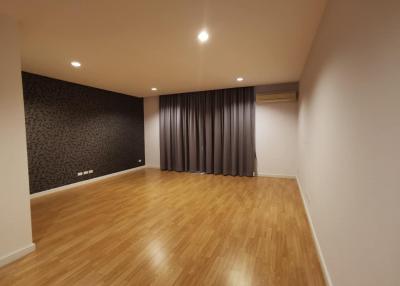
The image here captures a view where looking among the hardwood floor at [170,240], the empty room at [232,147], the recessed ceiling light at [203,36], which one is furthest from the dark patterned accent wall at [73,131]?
the recessed ceiling light at [203,36]

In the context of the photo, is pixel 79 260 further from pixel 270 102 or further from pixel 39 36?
pixel 270 102

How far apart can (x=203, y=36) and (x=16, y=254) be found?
3.10m

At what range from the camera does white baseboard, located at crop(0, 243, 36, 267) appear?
1890 mm

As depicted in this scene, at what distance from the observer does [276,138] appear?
16.8ft

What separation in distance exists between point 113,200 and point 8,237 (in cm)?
172

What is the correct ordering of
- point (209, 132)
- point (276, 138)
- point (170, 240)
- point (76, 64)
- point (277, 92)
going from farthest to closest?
point (209, 132)
point (276, 138)
point (277, 92)
point (76, 64)
point (170, 240)

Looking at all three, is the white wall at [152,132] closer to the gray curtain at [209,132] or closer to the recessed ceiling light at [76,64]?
the gray curtain at [209,132]

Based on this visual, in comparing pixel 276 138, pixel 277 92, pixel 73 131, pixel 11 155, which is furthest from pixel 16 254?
pixel 277 92

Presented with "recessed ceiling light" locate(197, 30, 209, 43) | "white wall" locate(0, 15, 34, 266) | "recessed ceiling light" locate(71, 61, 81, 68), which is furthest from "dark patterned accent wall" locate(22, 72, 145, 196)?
"recessed ceiling light" locate(197, 30, 209, 43)

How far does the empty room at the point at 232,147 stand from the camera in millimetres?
991

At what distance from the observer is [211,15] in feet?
6.34

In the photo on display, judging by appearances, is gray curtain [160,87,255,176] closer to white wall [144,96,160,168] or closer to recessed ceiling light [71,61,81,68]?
white wall [144,96,160,168]

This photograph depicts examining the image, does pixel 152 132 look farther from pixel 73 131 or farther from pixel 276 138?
pixel 276 138

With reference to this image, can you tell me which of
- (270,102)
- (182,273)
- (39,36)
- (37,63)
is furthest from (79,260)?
(270,102)
